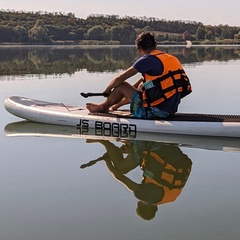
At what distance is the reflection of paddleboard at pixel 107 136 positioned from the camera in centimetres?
639

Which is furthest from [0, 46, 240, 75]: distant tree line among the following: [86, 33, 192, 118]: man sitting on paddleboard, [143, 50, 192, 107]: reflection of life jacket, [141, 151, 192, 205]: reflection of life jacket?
[141, 151, 192, 205]: reflection of life jacket

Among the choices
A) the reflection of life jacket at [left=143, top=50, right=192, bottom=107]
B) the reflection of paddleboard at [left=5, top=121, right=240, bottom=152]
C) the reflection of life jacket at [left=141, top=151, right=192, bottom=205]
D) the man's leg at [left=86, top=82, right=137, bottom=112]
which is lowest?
the reflection of paddleboard at [left=5, top=121, right=240, bottom=152]

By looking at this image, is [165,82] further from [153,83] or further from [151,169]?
[151,169]

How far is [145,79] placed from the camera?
6.84 meters

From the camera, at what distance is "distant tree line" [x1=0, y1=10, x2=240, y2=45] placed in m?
85.4

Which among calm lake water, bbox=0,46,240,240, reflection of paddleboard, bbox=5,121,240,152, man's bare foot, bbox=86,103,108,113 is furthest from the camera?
man's bare foot, bbox=86,103,108,113

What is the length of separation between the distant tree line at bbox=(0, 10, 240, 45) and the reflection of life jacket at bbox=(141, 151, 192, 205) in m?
81.1

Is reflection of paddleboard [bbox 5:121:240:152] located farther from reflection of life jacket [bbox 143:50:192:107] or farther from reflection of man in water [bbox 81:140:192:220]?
reflection of life jacket [bbox 143:50:192:107]

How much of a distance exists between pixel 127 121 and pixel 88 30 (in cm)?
9591

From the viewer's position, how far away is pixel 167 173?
510 centimetres

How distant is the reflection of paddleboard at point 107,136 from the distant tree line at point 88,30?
78601 mm

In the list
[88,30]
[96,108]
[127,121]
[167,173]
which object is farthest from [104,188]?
[88,30]

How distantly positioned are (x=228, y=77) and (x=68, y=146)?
1023cm

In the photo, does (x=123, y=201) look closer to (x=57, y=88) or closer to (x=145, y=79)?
(x=145, y=79)
